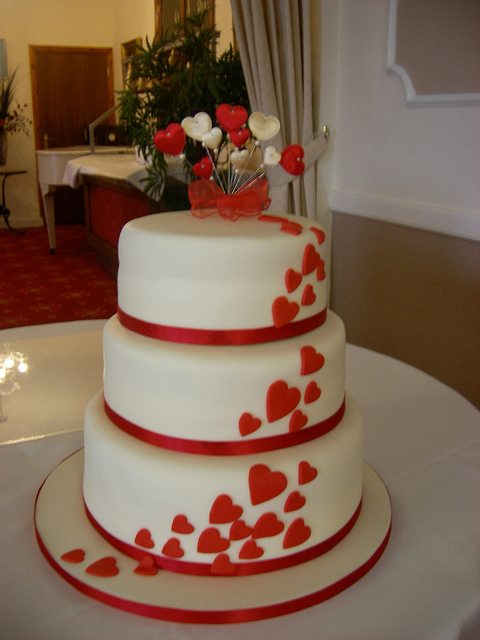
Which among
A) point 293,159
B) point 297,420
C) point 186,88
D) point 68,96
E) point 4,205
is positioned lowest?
point 4,205

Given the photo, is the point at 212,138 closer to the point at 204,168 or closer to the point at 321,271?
the point at 204,168

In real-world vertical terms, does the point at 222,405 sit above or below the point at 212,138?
below

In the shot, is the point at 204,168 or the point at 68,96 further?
the point at 68,96

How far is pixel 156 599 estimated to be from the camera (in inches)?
31.1

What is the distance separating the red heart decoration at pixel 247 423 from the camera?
0.84 metres

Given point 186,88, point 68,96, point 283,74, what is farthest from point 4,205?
point 283,74

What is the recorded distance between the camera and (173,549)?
2.81 feet

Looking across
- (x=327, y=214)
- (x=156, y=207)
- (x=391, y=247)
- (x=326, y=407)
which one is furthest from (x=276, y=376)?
(x=156, y=207)

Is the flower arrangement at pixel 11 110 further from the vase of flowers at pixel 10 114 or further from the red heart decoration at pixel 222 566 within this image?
the red heart decoration at pixel 222 566

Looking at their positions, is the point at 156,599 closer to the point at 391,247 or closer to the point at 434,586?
the point at 434,586

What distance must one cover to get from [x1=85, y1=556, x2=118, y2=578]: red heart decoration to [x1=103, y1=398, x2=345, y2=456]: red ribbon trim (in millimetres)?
175

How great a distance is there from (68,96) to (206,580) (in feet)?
26.3

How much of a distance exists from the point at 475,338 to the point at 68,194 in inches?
259

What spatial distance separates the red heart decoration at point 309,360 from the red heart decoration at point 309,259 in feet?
0.37
